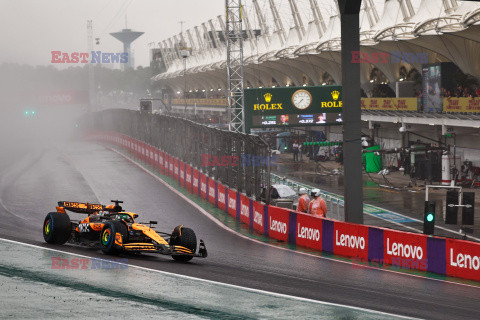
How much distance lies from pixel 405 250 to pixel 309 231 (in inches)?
147

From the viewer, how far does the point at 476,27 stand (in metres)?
39.1

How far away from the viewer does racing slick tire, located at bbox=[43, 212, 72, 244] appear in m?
16.4

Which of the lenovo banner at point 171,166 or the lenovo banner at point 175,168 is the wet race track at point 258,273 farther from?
the lenovo banner at point 171,166

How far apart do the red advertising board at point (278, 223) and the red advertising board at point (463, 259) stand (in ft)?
20.4

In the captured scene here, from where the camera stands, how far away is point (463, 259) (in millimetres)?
14953

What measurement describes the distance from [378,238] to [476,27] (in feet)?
84.1

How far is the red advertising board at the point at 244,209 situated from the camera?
24.5 meters

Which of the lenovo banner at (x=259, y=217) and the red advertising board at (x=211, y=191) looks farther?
the red advertising board at (x=211, y=191)

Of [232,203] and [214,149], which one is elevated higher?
[214,149]

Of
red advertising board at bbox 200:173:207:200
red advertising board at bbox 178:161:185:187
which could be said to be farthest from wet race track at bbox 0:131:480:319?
red advertising board at bbox 178:161:185:187

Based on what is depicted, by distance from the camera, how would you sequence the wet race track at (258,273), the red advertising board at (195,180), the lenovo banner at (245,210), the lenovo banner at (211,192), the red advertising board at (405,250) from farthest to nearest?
the red advertising board at (195,180) < the lenovo banner at (211,192) < the lenovo banner at (245,210) < the red advertising board at (405,250) < the wet race track at (258,273)
